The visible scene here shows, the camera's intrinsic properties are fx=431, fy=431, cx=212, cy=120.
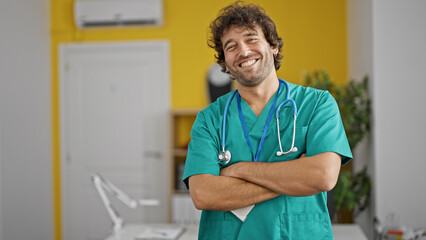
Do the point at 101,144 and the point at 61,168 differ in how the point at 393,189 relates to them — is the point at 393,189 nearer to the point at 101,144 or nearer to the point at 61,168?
the point at 101,144

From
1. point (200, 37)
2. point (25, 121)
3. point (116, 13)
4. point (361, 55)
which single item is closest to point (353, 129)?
point (361, 55)

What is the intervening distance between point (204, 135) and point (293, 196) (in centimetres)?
34

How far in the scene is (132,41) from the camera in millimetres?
4344

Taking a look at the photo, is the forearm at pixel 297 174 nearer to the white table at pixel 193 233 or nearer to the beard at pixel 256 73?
the beard at pixel 256 73

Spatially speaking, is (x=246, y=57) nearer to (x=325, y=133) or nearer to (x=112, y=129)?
(x=325, y=133)

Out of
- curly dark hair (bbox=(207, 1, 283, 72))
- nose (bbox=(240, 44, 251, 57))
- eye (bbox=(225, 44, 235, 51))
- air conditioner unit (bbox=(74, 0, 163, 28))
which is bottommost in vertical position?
nose (bbox=(240, 44, 251, 57))

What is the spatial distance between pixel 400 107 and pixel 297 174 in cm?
207

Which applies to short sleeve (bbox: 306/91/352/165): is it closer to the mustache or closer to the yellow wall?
the mustache

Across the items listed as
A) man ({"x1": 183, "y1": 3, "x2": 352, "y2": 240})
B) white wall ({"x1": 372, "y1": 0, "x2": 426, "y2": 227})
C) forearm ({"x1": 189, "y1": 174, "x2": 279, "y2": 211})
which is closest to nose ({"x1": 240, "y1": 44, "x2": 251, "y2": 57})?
man ({"x1": 183, "y1": 3, "x2": 352, "y2": 240})

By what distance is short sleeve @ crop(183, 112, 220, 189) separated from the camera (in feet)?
4.42

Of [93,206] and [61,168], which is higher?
[61,168]

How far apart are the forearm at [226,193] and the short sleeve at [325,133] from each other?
190 mm

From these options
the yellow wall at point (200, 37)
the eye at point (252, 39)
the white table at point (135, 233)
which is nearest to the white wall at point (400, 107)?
the yellow wall at point (200, 37)

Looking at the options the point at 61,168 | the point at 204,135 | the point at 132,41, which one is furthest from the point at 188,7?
the point at 204,135
